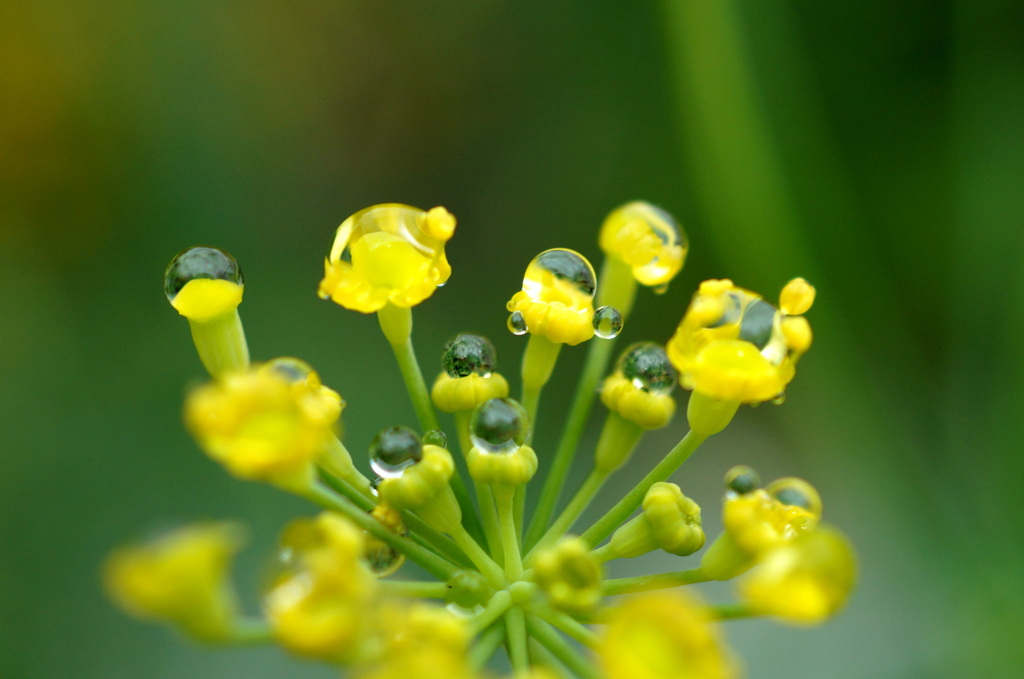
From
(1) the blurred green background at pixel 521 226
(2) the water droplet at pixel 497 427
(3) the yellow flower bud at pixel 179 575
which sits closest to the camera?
(3) the yellow flower bud at pixel 179 575

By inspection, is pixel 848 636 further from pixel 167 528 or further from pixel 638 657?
pixel 167 528

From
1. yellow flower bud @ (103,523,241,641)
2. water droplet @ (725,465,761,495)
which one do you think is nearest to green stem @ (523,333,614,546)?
water droplet @ (725,465,761,495)

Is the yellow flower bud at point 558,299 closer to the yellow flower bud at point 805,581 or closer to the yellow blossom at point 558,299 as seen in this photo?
the yellow blossom at point 558,299

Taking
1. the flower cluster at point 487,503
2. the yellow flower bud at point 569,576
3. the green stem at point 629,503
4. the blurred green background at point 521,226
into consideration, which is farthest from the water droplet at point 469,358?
the blurred green background at point 521,226

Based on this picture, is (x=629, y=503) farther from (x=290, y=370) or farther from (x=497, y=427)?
(x=290, y=370)

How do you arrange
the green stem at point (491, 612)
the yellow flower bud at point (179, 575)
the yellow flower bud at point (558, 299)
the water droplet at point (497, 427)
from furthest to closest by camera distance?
1. the yellow flower bud at point (558, 299)
2. the water droplet at point (497, 427)
3. the green stem at point (491, 612)
4. the yellow flower bud at point (179, 575)
